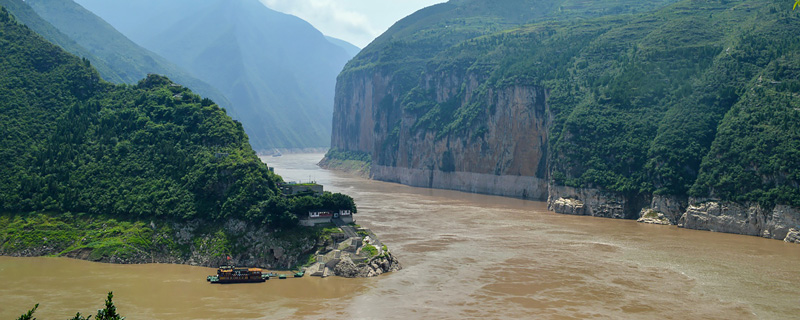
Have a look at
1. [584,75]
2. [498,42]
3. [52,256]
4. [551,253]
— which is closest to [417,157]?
[498,42]

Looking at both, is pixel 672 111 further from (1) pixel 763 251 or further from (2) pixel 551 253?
(2) pixel 551 253

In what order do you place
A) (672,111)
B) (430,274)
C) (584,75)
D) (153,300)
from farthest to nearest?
(584,75) < (672,111) < (430,274) < (153,300)

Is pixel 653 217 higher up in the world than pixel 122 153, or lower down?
lower down

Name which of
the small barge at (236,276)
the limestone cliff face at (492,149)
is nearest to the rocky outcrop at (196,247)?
the small barge at (236,276)

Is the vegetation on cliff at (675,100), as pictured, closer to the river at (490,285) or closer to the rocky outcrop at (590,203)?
the rocky outcrop at (590,203)

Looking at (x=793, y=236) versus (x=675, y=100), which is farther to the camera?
(x=675, y=100)

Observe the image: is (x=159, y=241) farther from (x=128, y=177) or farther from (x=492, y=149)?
(x=492, y=149)

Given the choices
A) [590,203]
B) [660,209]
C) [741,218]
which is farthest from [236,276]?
[590,203]
